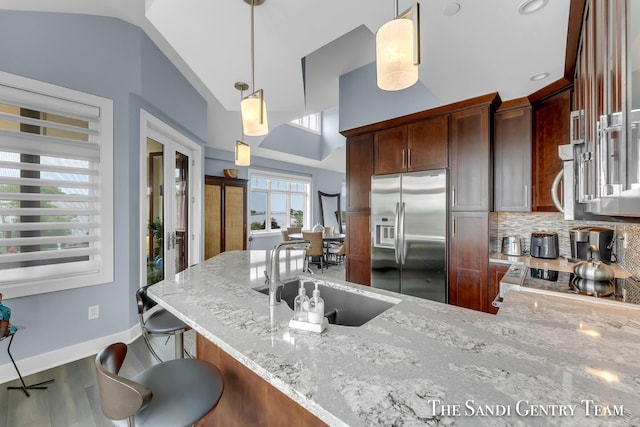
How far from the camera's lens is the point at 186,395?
99 cm

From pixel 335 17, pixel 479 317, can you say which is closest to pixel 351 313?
pixel 479 317

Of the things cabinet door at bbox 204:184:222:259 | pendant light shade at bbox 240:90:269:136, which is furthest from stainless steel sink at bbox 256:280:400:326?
cabinet door at bbox 204:184:222:259

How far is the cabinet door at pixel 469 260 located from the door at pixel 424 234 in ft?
0.31

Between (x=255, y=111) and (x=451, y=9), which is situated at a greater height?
(x=451, y=9)

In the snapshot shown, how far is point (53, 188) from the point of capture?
7.66 ft

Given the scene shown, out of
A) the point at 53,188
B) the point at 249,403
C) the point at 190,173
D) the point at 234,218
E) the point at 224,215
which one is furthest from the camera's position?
the point at 234,218

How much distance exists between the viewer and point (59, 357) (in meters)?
2.30

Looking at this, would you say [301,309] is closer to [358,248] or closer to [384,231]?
[384,231]

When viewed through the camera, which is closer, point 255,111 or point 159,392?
point 159,392

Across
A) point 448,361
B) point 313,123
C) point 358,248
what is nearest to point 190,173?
point 358,248

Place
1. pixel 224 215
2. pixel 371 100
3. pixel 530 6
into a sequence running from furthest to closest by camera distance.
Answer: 1. pixel 224 215
2. pixel 371 100
3. pixel 530 6

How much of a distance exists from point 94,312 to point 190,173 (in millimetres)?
2300

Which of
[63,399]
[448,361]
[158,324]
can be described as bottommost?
[63,399]

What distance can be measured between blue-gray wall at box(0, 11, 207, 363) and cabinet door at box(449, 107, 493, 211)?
3.24 m
